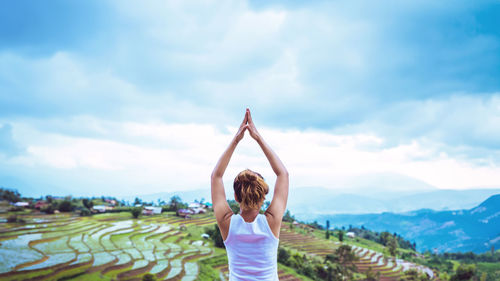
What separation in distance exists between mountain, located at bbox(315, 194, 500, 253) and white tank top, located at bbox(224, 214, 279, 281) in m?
97.1

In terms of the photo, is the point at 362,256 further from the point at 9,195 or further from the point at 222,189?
the point at 222,189

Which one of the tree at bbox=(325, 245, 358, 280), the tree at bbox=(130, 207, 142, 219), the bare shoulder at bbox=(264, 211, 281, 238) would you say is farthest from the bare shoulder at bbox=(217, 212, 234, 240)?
the tree at bbox=(130, 207, 142, 219)

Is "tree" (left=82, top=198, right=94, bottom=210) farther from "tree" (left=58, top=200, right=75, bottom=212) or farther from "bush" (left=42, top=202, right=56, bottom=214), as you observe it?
"bush" (left=42, top=202, right=56, bottom=214)

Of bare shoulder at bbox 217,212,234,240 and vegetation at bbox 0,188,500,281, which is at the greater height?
bare shoulder at bbox 217,212,234,240

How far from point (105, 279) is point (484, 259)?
53.9 m

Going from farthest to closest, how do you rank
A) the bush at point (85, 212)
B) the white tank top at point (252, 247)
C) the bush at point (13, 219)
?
the bush at point (85, 212) → the bush at point (13, 219) → the white tank top at point (252, 247)

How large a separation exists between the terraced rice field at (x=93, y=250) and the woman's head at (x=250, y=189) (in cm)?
1841

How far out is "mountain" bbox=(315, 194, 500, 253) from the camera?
91.1 meters

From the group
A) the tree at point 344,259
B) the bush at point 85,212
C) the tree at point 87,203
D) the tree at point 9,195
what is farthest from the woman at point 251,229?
the tree at point 9,195

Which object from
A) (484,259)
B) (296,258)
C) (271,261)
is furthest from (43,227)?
(484,259)

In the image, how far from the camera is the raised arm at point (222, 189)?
1.32 metres

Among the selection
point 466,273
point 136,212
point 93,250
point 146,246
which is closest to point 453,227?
point 466,273

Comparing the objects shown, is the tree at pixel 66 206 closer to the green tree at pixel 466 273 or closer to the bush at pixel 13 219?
the bush at pixel 13 219

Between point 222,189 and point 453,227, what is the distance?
13125cm
